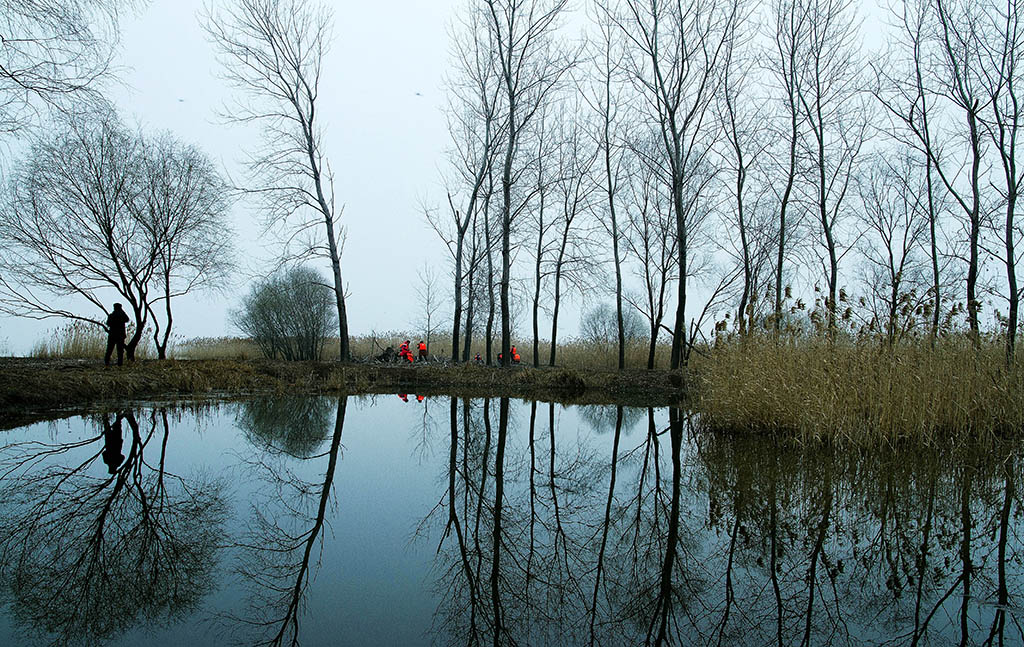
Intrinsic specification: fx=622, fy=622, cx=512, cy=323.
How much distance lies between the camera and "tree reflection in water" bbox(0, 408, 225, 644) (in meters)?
2.42

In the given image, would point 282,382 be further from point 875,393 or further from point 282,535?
point 875,393

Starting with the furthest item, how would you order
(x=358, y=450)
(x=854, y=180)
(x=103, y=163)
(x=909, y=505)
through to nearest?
(x=854, y=180) < (x=103, y=163) < (x=358, y=450) < (x=909, y=505)

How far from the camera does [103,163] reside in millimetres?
18656

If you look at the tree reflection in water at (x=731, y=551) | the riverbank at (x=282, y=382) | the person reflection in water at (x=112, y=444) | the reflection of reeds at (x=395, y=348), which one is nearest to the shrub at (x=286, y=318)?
the reflection of reeds at (x=395, y=348)

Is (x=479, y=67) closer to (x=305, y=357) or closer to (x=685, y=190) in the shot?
(x=685, y=190)

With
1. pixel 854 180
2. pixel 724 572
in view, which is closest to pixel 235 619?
pixel 724 572

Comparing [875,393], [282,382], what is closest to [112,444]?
[875,393]

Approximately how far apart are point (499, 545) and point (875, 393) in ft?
16.6

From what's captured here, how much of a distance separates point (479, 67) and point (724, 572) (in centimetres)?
1906

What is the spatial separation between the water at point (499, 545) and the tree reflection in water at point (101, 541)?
2 centimetres

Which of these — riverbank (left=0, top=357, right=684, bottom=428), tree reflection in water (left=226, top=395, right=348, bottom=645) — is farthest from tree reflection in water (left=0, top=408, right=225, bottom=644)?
riverbank (left=0, top=357, right=684, bottom=428)

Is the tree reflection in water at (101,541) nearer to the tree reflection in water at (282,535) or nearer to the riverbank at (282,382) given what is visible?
the tree reflection in water at (282,535)

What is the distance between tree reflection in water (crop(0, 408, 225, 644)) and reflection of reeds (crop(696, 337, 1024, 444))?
18.3 feet

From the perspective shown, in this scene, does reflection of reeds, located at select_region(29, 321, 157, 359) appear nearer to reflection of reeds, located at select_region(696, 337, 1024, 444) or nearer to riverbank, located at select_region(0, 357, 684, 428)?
riverbank, located at select_region(0, 357, 684, 428)
